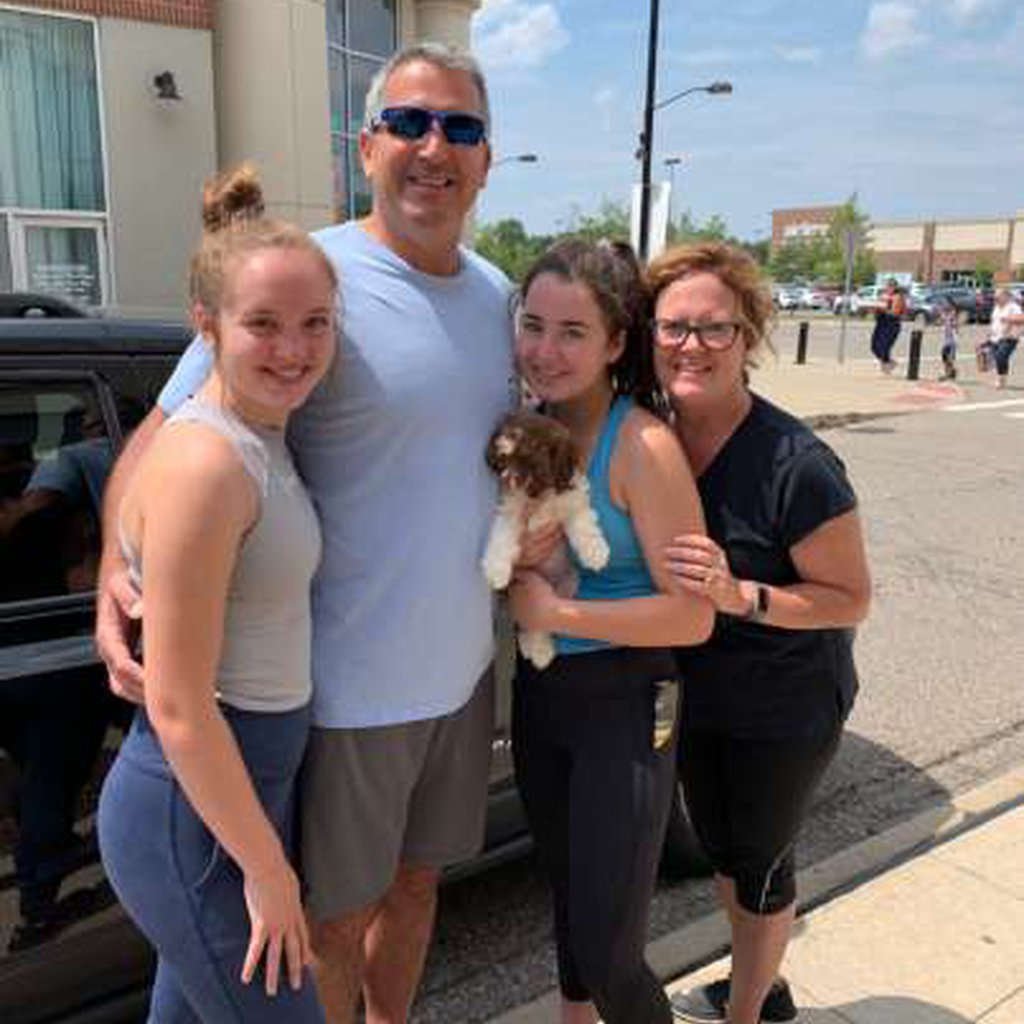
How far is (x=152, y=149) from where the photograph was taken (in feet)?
37.1

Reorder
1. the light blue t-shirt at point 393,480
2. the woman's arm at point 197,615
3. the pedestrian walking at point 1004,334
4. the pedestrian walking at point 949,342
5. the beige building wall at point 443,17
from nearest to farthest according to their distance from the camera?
1. the woman's arm at point 197,615
2. the light blue t-shirt at point 393,480
3. the beige building wall at point 443,17
4. the pedestrian walking at point 1004,334
5. the pedestrian walking at point 949,342

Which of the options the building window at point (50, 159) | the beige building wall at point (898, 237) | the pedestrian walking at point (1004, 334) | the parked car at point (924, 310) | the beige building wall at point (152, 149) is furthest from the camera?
the beige building wall at point (898, 237)

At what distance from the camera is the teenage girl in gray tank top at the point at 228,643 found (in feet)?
4.80

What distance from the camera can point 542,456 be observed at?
6.12 feet

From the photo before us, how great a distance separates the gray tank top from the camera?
5.06 ft

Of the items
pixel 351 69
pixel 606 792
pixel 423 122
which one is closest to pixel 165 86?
pixel 351 69

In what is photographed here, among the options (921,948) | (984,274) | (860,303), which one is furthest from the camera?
(984,274)

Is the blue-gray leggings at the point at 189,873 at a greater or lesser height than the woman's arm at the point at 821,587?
lesser

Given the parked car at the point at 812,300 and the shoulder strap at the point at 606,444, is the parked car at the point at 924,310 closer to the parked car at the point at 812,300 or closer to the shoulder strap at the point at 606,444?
the parked car at the point at 812,300

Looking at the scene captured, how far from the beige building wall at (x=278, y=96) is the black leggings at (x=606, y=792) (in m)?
10.6

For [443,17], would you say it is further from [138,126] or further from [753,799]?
[753,799]

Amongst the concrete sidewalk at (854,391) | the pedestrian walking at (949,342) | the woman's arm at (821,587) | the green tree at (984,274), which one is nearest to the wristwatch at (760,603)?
the woman's arm at (821,587)

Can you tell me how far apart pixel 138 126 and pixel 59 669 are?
10.5 m

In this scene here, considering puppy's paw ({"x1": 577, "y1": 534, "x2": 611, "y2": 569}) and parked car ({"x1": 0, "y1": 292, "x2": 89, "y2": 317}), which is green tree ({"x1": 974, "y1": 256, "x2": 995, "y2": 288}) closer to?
parked car ({"x1": 0, "y1": 292, "x2": 89, "y2": 317})
